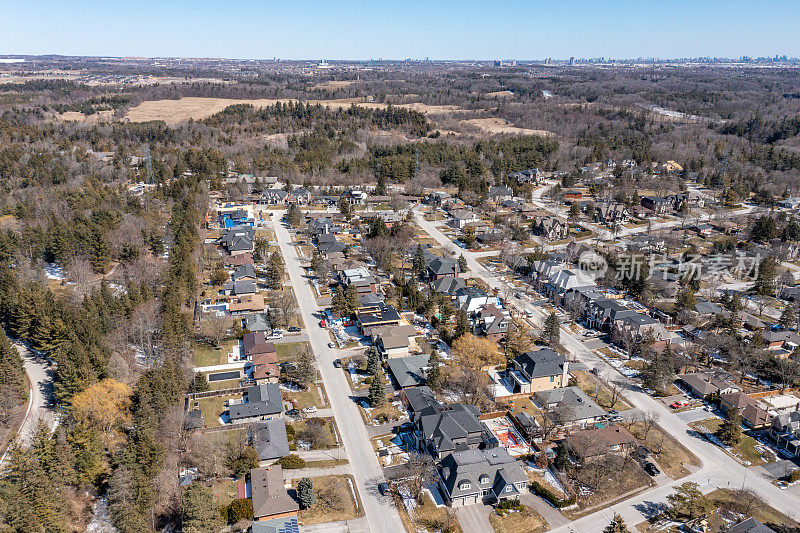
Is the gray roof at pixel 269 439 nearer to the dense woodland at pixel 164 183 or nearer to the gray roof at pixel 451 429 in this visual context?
the dense woodland at pixel 164 183

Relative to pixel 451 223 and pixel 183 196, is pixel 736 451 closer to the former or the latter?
pixel 451 223

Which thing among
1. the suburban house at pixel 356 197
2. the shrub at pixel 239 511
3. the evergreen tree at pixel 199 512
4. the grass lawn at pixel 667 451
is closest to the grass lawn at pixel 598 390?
the grass lawn at pixel 667 451

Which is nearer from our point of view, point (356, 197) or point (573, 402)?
point (573, 402)

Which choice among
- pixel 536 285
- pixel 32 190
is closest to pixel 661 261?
pixel 536 285

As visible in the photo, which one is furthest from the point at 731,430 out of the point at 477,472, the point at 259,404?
the point at 259,404

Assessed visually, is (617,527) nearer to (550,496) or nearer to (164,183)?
(550,496)
